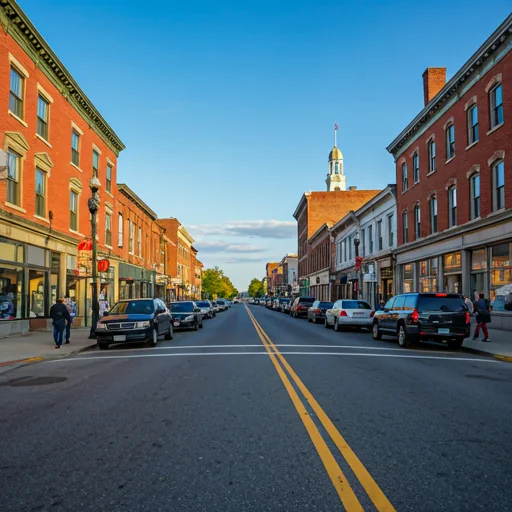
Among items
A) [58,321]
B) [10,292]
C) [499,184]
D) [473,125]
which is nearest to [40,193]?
[10,292]

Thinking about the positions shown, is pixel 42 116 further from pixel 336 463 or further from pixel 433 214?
pixel 336 463

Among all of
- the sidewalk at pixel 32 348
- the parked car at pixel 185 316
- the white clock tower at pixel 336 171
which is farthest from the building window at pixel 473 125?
the white clock tower at pixel 336 171

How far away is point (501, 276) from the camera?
22328 mm

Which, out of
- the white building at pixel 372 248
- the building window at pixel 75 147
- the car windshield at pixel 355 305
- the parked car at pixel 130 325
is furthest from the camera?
the white building at pixel 372 248

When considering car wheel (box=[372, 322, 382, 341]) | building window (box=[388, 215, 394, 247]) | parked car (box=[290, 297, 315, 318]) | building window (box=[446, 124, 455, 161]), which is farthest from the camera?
parked car (box=[290, 297, 315, 318])

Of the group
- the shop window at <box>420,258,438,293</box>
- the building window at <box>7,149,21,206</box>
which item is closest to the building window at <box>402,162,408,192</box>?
the shop window at <box>420,258,438,293</box>

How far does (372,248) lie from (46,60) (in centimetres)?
2848

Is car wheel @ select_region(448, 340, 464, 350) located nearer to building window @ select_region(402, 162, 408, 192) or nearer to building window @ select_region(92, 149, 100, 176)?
building window @ select_region(402, 162, 408, 192)

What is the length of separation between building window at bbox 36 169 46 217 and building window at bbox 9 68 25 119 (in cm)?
290

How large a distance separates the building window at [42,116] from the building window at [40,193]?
1.77 meters

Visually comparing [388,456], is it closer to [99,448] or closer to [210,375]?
[99,448]

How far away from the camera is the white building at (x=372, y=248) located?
38.2m

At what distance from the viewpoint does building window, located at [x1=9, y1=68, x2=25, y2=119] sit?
69.2 feet

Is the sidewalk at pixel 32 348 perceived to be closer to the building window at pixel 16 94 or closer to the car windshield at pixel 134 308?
the car windshield at pixel 134 308
